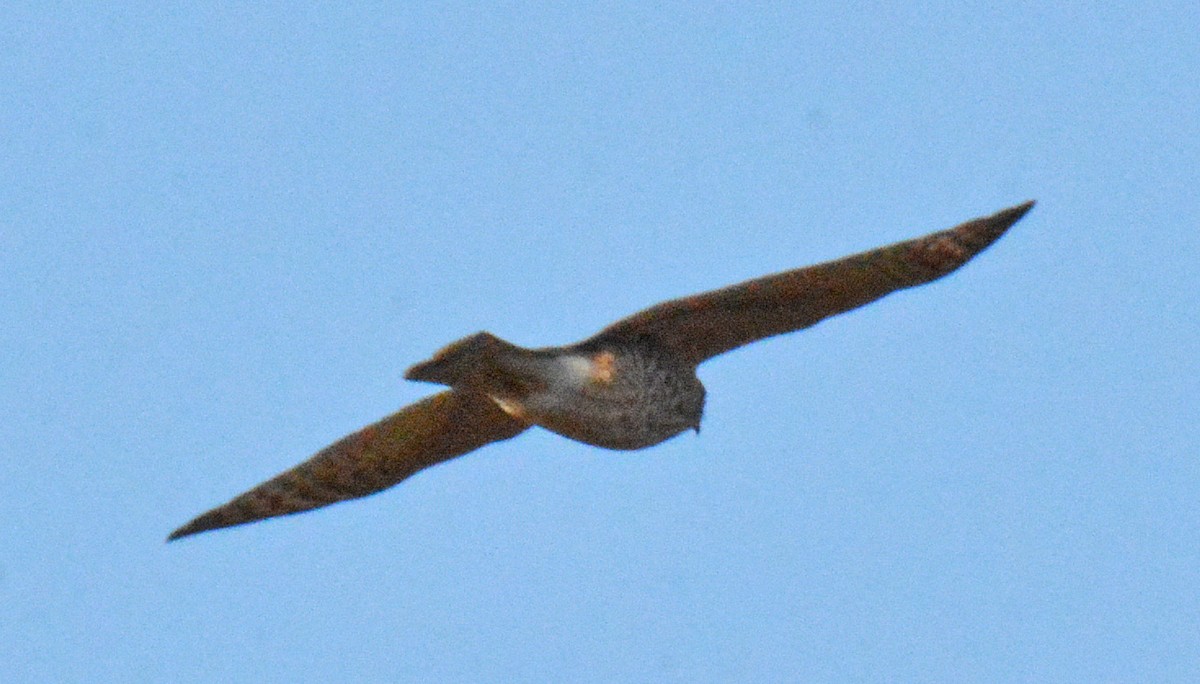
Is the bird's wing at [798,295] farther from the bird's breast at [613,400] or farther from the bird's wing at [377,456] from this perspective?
the bird's wing at [377,456]

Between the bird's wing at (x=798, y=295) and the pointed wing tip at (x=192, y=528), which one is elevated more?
the bird's wing at (x=798, y=295)

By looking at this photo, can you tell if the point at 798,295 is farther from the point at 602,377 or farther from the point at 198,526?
the point at 198,526

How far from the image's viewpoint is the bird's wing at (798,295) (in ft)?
60.6

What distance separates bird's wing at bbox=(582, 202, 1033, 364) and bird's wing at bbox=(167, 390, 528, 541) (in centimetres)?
150

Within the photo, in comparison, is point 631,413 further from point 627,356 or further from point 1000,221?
point 1000,221

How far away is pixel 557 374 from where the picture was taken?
18.9 meters

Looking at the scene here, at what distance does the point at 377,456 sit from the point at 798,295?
3452 mm

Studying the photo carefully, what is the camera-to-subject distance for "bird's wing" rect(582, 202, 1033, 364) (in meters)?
18.5

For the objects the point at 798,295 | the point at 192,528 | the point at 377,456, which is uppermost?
the point at 798,295

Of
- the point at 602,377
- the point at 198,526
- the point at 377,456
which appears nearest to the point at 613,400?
the point at 602,377

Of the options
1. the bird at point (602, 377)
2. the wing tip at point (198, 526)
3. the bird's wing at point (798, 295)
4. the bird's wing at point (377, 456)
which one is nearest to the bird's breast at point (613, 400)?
the bird at point (602, 377)

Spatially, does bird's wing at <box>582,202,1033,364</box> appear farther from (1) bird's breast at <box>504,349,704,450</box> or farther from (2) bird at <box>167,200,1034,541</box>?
(1) bird's breast at <box>504,349,704,450</box>

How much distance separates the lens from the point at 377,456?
2052cm

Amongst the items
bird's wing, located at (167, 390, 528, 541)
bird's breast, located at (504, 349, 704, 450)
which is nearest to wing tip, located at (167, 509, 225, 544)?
bird's wing, located at (167, 390, 528, 541)
